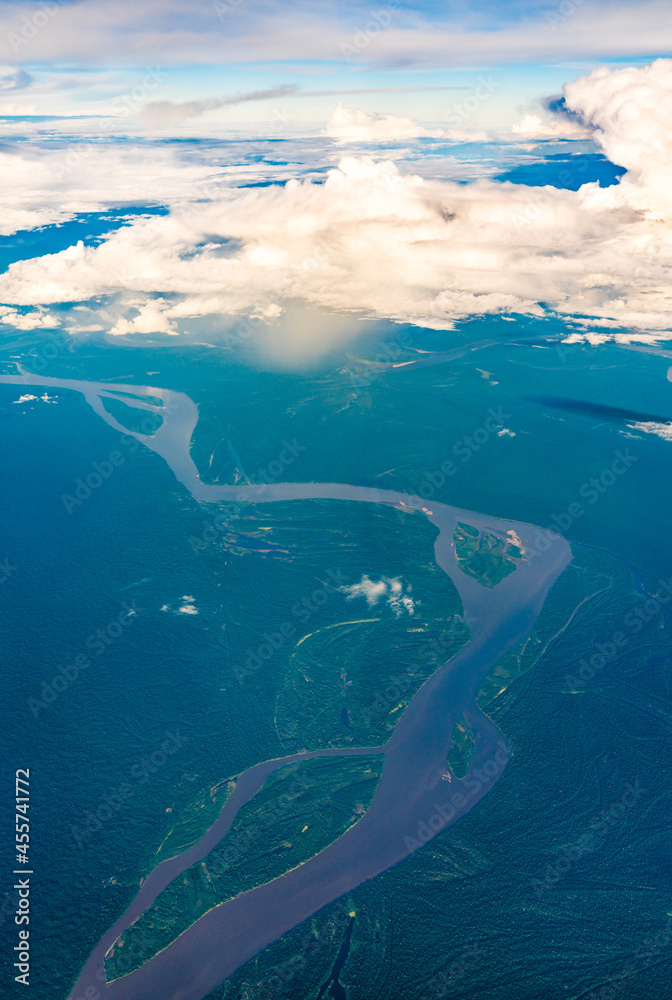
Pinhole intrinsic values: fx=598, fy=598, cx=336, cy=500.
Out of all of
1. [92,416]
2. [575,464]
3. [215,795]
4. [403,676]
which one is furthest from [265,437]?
[215,795]

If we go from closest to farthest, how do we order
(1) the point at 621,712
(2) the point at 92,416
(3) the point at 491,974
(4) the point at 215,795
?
(3) the point at 491,974
(4) the point at 215,795
(1) the point at 621,712
(2) the point at 92,416

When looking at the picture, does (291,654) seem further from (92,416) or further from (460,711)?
(92,416)

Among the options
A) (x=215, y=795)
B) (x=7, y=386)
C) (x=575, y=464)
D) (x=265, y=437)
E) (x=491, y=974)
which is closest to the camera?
(x=491, y=974)

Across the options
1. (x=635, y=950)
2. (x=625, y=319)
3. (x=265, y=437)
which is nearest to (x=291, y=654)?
(x=635, y=950)

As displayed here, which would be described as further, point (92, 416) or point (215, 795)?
point (92, 416)

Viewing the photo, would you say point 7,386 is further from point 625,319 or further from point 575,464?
point 625,319

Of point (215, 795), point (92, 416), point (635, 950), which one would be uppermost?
point (92, 416)

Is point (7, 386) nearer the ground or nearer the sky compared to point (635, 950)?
nearer the sky
